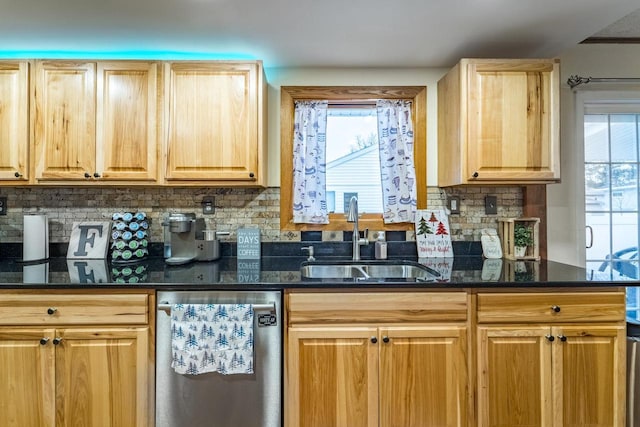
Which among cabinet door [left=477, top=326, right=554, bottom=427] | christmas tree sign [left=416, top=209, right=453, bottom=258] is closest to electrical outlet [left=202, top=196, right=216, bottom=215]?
christmas tree sign [left=416, top=209, right=453, bottom=258]

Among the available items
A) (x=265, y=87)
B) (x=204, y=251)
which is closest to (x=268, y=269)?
(x=204, y=251)

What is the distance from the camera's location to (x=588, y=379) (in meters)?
1.64

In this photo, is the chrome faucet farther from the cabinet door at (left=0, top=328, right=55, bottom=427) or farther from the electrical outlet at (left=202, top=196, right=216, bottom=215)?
the cabinet door at (left=0, top=328, right=55, bottom=427)

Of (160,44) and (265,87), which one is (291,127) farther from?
(160,44)

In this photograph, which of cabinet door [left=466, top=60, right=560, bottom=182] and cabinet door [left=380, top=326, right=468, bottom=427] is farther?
cabinet door [left=466, top=60, right=560, bottom=182]

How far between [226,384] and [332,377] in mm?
467

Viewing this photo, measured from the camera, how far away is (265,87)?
7.52 feet

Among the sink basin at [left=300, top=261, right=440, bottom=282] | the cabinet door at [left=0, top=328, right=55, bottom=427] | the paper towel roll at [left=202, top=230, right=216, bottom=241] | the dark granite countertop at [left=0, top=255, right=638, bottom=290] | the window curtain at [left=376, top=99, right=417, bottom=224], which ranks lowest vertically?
the cabinet door at [left=0, top=328, right=55, bottom=427]

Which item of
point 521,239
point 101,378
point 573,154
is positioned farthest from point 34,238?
point 573,154

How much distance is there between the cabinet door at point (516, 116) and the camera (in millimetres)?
2041

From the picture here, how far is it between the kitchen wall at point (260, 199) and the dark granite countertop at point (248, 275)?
0.24 metres

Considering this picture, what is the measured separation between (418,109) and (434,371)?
1.57 metres

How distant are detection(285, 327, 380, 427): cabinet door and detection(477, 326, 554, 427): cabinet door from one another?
1.60 ft

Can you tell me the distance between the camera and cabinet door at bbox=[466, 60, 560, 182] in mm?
2041
